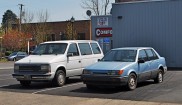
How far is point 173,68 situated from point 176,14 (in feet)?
10.8

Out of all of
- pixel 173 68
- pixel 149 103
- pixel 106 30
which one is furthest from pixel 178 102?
pixel 106 30

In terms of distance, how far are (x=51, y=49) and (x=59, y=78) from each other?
145 cm

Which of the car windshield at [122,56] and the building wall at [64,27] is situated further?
the building wall at [64,27]

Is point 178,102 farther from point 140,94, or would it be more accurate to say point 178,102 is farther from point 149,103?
point 140,94

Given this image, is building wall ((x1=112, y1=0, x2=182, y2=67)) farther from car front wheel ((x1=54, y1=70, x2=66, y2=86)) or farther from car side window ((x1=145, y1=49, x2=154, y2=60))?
car front wheel ((x1=54, y1=70, x2=66, y2=86))

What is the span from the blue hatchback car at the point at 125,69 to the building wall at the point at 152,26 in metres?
8.28

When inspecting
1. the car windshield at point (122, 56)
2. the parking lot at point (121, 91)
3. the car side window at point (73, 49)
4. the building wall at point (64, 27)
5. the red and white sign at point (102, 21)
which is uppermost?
the building wall at point (64, 27)

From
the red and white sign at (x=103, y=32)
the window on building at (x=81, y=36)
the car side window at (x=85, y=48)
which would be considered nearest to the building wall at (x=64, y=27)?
the window on building at (x=81, y=36)

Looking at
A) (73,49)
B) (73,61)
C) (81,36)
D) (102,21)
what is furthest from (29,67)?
(81,36)

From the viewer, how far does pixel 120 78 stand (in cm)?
1241

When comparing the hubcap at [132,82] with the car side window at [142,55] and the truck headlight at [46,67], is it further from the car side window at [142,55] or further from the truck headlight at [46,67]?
the truck headlight at [46,67]

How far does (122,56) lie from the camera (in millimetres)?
13875

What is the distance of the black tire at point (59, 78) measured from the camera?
1466 cm

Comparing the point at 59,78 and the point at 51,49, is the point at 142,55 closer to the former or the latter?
the point at 59,78
